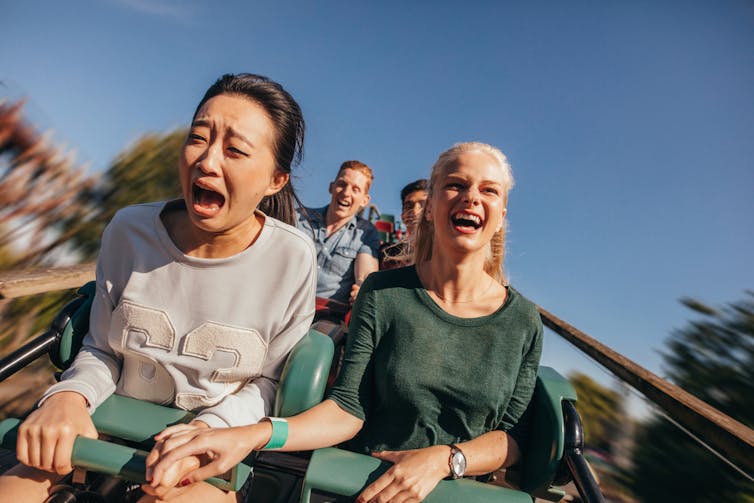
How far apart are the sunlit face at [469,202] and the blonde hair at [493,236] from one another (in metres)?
0.03

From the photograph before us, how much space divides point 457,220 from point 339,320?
1.28 metres

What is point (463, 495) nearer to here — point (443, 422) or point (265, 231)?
point (443, 422)

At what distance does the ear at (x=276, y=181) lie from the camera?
115 cm

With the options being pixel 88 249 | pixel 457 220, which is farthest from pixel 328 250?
pixel 88 249

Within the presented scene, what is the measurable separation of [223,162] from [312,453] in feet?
2.36

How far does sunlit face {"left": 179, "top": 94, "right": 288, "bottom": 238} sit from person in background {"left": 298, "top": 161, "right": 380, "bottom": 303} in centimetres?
158

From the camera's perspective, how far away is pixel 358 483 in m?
0.88

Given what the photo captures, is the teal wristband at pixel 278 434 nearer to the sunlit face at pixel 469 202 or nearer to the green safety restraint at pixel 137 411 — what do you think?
the green safety restraint at pixel 137 411

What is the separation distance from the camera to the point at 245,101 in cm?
105

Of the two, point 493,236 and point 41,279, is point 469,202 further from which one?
point 41,279

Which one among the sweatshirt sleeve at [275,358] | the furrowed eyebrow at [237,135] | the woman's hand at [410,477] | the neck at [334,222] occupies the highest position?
the furrowed eyebrow at [237,135]

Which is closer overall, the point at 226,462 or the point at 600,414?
the point at 226,462

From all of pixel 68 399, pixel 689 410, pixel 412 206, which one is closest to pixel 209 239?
pixel 68 399

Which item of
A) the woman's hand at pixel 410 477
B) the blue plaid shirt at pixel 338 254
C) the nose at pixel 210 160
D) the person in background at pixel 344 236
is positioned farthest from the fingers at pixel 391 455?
the blue plaid shirt at pixel 338 254
